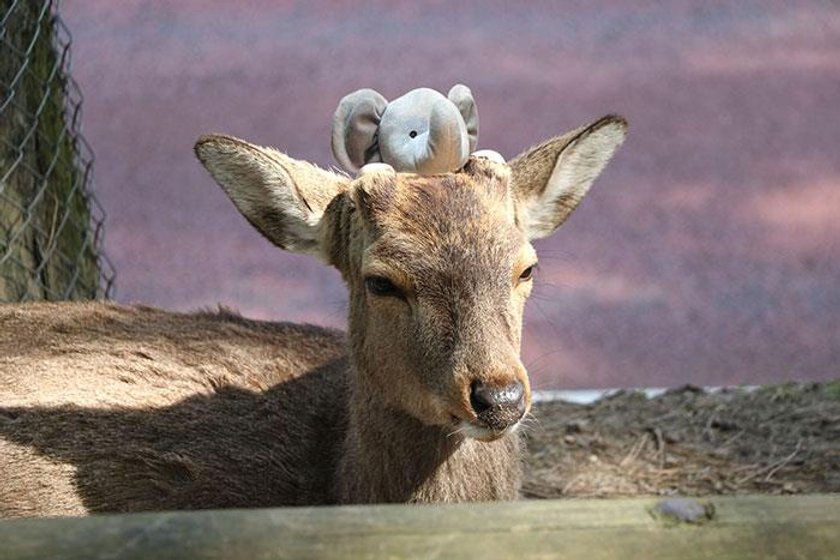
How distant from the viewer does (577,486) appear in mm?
7105

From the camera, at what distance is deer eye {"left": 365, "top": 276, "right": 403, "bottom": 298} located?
4.38m

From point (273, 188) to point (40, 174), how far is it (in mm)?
3221

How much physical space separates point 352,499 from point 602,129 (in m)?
1.66

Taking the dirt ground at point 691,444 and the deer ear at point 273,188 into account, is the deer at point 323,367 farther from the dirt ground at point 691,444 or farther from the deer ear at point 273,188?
the dirt ground at point 691,444

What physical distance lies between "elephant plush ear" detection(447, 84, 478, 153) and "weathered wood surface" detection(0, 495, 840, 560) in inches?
90.4

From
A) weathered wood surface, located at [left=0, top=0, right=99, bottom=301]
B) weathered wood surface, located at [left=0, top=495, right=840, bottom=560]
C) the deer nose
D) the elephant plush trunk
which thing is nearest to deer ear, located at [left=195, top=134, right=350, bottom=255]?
the elephant plush trunk

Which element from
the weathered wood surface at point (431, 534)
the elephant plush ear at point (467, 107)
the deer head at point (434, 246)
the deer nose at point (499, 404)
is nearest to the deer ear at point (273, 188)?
Result: the deer head at point (434, 246)

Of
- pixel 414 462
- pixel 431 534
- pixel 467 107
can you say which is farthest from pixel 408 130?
pixel 431 534

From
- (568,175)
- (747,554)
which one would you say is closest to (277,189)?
(568,175)

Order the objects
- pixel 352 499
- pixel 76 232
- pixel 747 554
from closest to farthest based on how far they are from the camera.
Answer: pixel 747 554, pixel 352 499, pixel 76 232

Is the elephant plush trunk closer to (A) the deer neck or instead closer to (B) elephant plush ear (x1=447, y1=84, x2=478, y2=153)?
(B) elephant plush ear (x1=447, y1=84, x2=478, y2=153)

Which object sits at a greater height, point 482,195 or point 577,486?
point 482,195

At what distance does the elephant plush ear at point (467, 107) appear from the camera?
4.98 meters

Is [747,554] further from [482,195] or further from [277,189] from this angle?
[277,189]
